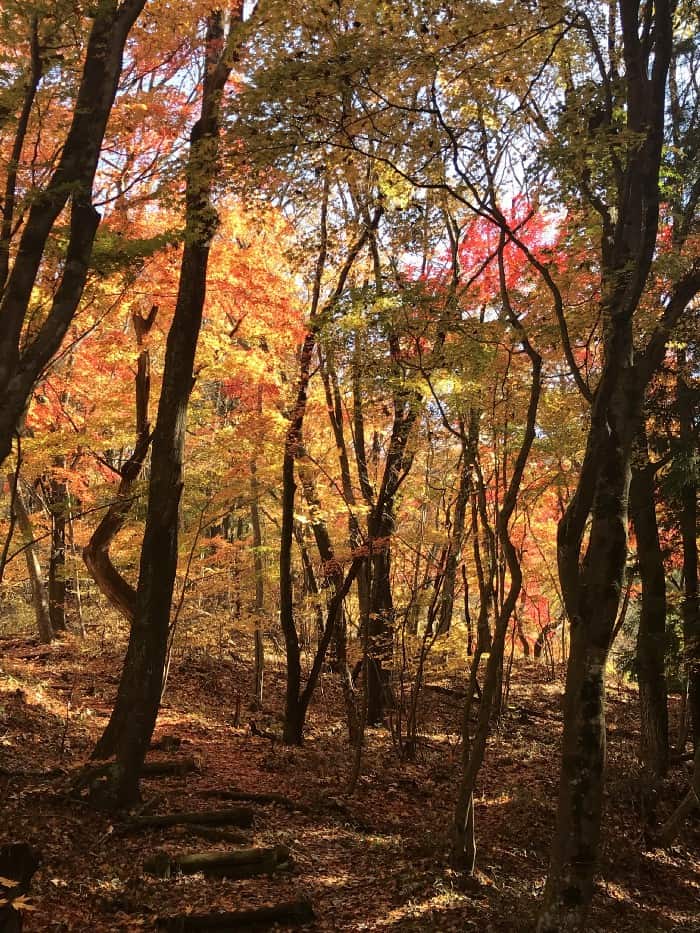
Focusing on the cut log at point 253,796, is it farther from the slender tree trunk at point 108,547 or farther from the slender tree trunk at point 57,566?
Result: the slender tree trunk at point 57,566

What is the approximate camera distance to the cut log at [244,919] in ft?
15.4

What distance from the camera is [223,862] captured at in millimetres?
5934

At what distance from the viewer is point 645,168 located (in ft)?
17.6

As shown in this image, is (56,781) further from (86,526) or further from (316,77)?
(86,526)

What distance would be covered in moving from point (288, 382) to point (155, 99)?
4969mm

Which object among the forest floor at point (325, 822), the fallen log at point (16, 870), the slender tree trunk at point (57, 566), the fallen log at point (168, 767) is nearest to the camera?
the fallen log at point (16, 870)

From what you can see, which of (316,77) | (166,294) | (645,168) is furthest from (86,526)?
(645,168)

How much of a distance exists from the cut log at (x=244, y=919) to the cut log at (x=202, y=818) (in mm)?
1895

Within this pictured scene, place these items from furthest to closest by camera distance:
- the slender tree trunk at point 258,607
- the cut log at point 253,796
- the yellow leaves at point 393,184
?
1. the slender tree trunk at point 258,607
2. the cut log at point 253,796
3. the yellow leaves at point 393,184

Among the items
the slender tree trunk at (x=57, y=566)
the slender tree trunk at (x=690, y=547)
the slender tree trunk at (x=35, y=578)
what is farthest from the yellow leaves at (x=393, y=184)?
the slender tree trunk at (x=57, y=566)

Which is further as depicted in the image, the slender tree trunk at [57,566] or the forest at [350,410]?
the slender tree trunk at [57,566]

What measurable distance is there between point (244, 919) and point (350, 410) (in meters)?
8.35

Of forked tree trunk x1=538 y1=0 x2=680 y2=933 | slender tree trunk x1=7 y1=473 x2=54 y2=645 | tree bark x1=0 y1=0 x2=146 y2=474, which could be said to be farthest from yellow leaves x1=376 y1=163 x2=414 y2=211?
slender tree trunk x1=7 y1=473 x2=54 y2=645

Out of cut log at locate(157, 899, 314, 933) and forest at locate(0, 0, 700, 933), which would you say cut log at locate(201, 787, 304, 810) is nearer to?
forest at locate(0, 0, 700, 933)
